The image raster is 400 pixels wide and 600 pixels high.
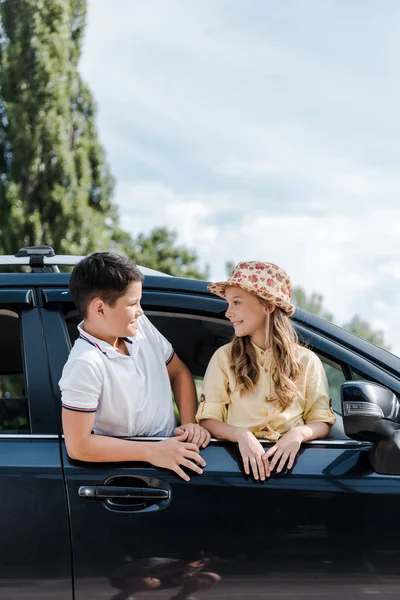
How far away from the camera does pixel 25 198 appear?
18.6 m

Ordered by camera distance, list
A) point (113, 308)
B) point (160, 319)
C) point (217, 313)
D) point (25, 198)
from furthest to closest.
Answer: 1. point (25, 198)
2. point (160, 319)
3. point (217, 313)
4. point (113, 308)

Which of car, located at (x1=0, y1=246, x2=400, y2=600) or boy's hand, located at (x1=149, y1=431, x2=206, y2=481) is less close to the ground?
boy's hand, located at (x1=149, y1=431, x2=206, y2=481)

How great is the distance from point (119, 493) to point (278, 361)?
2.27 ft

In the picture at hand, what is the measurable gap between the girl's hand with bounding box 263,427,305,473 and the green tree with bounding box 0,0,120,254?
1601cm

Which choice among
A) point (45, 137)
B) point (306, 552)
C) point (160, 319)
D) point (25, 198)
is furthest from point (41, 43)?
point (306, 552)

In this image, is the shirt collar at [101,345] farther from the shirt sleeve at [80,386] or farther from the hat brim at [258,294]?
the hat brim at [258,294]

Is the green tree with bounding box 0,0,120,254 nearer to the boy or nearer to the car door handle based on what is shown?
the boy

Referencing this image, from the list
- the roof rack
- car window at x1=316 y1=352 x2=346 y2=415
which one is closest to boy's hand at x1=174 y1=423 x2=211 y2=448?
car window at x1=316 y1=352 x2=346 y2=415

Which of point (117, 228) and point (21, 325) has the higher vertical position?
point (117, 228)

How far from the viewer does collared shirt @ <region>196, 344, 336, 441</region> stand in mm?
2553

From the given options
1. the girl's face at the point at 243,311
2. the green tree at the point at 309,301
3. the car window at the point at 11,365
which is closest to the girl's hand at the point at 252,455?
the girl's face at the point at 243,311

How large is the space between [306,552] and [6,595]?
0.86 meters

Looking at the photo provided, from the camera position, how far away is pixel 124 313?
2484 millimetres

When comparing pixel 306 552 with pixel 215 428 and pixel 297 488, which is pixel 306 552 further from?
pixel 215 428
